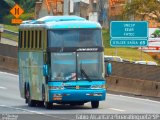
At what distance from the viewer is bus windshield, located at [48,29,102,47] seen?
92.0 ft

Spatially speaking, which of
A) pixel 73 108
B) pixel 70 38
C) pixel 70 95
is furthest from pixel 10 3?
pixel 70 95

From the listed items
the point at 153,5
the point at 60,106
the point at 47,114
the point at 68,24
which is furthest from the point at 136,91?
the point at 153,5

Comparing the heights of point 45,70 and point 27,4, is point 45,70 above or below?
above

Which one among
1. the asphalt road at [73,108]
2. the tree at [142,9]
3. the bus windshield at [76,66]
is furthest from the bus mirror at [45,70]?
the tree at [142,9]

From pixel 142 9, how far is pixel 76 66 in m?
45.9

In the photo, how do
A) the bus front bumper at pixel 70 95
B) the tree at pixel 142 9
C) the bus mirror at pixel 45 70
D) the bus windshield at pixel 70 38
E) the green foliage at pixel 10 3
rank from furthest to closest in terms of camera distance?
the green foliage at pixel 10 3
the tree at pixel 142 9
the bus windshield at pixel 70 38
the bus mirror at pixel 45 70
the bus front bumper at pixel 70 95

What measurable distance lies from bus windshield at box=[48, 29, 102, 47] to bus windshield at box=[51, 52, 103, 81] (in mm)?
316

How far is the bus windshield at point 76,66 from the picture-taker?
27.9m

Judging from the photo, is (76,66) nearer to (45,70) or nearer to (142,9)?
(45,70)

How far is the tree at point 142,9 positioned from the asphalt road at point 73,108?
107 feet

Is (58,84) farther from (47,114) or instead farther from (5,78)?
(5,78)

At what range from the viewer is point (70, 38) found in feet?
92.3

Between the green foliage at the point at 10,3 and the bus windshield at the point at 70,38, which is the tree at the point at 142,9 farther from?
the bus windshield at the point at 70,38

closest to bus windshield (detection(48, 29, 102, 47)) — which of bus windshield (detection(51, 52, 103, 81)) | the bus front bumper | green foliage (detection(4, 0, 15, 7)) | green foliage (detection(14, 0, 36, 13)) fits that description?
bus windshield (detection(51, 52, 103, 81))
